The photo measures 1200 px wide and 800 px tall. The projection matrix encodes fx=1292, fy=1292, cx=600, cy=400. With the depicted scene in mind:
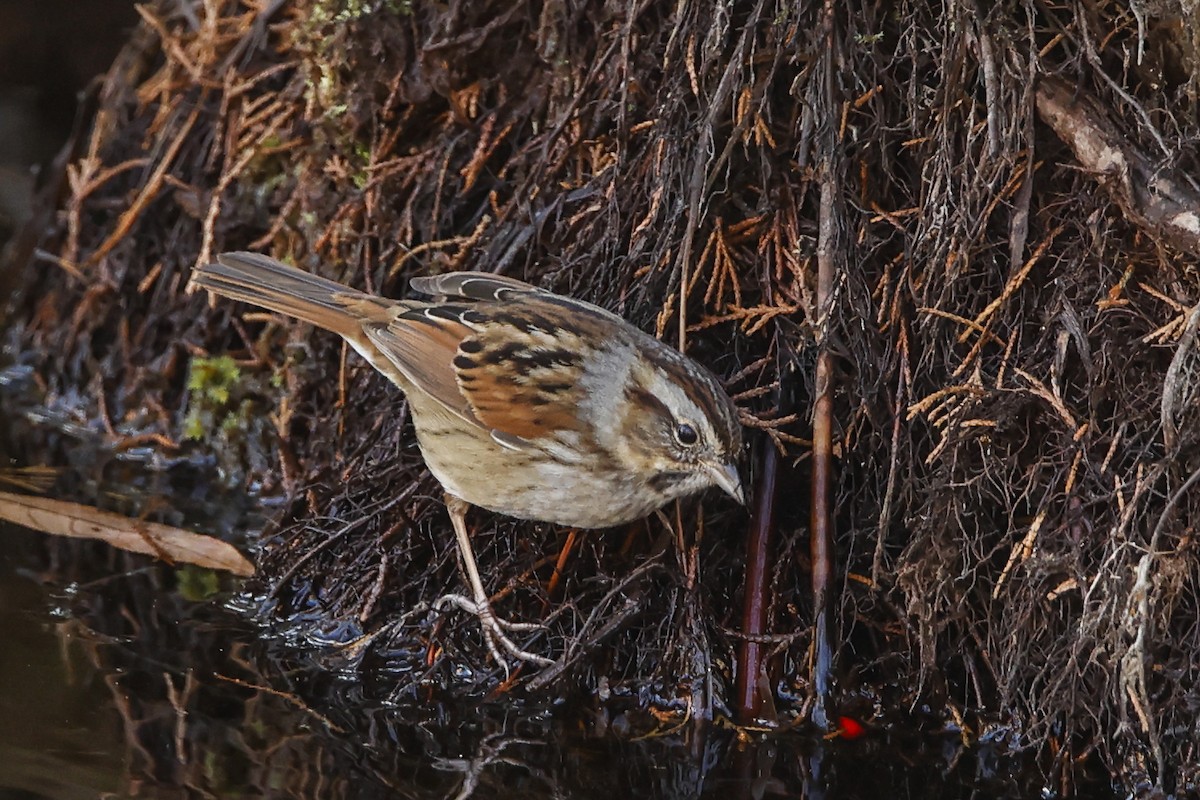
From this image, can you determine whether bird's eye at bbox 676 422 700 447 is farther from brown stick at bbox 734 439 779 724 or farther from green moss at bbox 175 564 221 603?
green moss at bbox 175 564 221 603

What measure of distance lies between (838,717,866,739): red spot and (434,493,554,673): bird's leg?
38.8 inches

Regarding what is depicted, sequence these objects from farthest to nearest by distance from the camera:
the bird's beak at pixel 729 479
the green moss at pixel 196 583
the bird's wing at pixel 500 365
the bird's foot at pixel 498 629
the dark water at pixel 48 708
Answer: the green moss at pixel 196 583, the bird's foot at pixel 498 629, the bird's wing at pixel 500 365, the bird's beak at pixel 729 479, the dark water at pixel 48 708

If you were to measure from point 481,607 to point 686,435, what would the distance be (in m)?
1.03

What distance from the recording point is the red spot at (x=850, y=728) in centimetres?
425

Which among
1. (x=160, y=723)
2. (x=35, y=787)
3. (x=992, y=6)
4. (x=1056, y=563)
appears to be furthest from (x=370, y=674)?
(x=992, y=6)

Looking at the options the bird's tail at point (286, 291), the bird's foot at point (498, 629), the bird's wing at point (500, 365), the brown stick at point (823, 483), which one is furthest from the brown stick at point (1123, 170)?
the bird's tail at point (286, 291)

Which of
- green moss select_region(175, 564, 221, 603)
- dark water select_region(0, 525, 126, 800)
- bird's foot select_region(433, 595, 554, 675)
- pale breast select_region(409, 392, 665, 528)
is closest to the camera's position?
dark water select_region(0, 525, 126, 800)

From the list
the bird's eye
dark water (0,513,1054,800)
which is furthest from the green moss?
the bird's eye

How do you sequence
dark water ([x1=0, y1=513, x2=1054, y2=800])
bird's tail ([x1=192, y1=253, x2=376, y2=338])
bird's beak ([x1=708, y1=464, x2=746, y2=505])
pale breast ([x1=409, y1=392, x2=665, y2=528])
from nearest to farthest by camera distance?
dark water ([x1=0, y1=513, x2=1054, y2=800])
bird's beak ([x1=708, y1=464, x2=746, y2=505])
pale breast ([x1=409, y1=392, x2=665, y2=528])
bird's tail ([x1=192, y1=253, x2=376, y2=338])

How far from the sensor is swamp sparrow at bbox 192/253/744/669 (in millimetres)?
4105

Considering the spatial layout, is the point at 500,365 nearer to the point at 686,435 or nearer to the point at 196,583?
the point at 686,435

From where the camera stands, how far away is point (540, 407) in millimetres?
4277

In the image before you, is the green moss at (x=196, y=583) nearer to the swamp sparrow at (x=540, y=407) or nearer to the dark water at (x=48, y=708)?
the dark water at (x=48, y=708)

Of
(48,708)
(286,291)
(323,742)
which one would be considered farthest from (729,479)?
(48,708)
